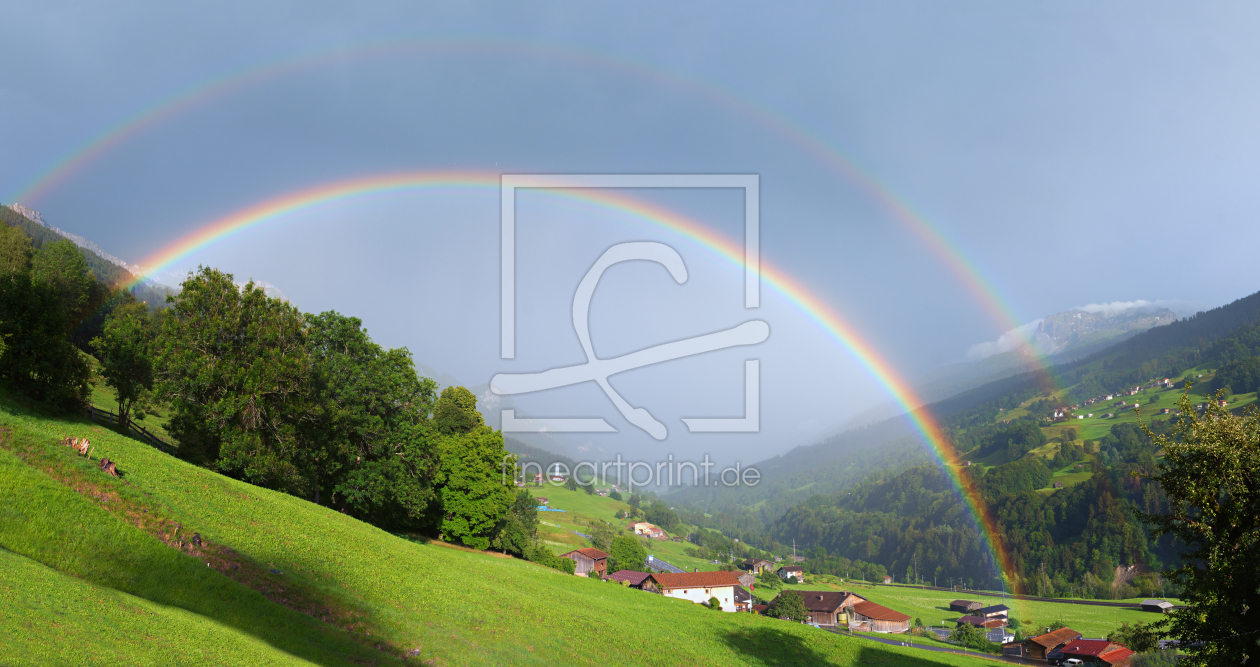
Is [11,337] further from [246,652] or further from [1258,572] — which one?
[1258,572]

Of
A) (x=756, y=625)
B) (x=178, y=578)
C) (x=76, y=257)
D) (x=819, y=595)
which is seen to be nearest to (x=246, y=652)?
(x=178, y=578)

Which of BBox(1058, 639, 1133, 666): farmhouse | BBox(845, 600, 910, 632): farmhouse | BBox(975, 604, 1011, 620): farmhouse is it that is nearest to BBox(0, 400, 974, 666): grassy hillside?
BBox(1058, 639, 1133, 666): farmhouse

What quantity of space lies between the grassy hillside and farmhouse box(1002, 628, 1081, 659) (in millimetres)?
85225

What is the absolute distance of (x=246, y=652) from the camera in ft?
51.6

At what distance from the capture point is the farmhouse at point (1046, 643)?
9788cm

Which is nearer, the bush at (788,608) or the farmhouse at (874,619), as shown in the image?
the bush at (788,608)

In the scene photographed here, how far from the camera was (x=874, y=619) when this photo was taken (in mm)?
126562

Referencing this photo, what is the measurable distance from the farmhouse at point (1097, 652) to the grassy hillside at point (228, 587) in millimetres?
75306

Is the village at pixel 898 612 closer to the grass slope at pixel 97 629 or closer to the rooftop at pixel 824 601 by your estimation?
the rooftop at pixel 824 601

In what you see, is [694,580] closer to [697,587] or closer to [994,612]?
[697,587]

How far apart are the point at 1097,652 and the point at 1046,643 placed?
12.5 metres

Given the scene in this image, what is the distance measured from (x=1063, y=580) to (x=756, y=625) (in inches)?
7971

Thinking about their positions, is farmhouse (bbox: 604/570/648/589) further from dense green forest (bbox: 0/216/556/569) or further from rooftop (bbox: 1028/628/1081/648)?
rooftop (bbox: 1028/628/1081/648)

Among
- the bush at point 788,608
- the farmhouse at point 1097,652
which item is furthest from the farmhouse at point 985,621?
the bush at point 788,608
